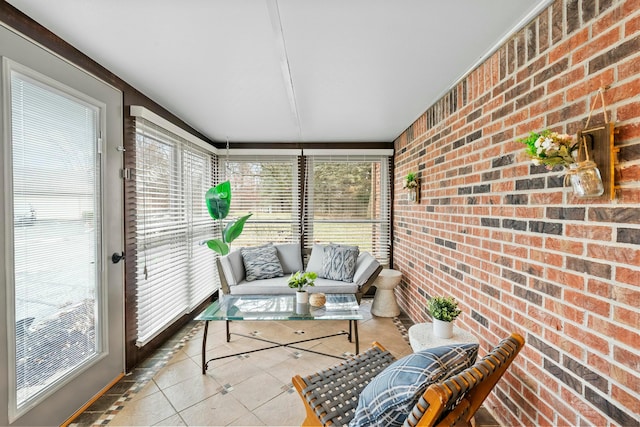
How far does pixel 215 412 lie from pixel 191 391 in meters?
0.34

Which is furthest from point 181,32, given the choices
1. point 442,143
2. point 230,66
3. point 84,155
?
point 442,143

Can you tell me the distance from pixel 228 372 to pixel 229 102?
2.40 m

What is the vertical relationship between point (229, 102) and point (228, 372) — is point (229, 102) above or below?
above

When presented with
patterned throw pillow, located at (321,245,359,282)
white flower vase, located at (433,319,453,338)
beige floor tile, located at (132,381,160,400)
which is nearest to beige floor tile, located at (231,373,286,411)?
beige floor tile, located at (132,381,160,400)

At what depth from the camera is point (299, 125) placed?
11.5 ft

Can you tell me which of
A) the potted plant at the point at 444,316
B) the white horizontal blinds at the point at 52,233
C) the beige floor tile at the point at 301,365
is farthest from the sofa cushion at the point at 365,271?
the white horizontal blinds at the point at 52,233

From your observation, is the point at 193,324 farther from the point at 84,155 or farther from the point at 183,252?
the point at 84,155

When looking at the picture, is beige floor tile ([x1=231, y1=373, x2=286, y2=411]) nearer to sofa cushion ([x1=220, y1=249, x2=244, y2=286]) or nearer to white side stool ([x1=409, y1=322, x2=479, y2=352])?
white side stool ([x1=409, y1=322, x2=479, y2=352])

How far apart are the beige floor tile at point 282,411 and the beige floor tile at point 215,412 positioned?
113mm

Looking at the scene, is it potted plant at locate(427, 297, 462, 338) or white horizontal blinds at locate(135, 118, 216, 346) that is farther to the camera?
white horizontal blinds at locate(135, 118, 216, 346)

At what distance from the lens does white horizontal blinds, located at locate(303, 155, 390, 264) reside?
175 inches

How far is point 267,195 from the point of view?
4.48m

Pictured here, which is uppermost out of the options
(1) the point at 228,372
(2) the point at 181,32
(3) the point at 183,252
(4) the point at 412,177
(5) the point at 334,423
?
(2) the point at 181,32

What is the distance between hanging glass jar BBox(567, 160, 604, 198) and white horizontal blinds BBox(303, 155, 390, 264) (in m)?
3.27
